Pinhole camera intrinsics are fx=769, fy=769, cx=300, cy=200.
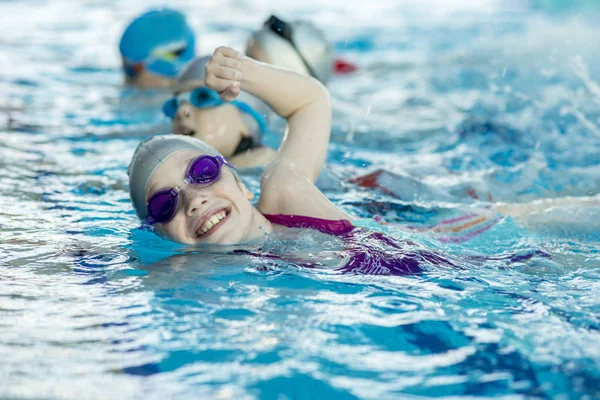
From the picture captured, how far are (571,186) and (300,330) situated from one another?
291cm

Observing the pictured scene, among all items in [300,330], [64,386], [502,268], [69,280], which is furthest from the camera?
[502,268]

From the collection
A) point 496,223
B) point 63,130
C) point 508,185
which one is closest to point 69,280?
point 496,223

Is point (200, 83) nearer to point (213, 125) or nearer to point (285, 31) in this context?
point (213, 125)

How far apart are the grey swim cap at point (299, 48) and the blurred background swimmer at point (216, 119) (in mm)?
452

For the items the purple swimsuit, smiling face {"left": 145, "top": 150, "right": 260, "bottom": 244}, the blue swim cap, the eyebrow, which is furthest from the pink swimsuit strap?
the blue swim cap

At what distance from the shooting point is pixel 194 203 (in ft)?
9.86

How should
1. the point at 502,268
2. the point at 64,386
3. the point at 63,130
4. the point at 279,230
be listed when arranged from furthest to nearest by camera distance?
the point at 63,130, the point at 279,230, the point at 502,268, the point at 64,386

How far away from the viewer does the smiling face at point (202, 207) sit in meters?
3.02

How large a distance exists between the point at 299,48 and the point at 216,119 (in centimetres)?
106

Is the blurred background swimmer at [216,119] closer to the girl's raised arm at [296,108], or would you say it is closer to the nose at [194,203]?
the girl's raised arm at [296,108]

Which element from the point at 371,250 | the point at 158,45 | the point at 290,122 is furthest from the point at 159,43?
the point at 371,250

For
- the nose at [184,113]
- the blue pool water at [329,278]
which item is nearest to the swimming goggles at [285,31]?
the blue pool water at [329,278]

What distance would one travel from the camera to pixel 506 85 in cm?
819

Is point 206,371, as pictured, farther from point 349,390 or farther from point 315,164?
point 315,164
